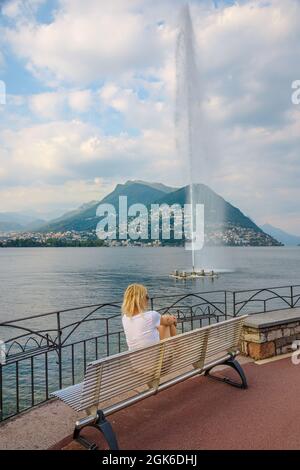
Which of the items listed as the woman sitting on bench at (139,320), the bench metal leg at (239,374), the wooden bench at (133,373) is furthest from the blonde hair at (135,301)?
the bench metal leg at (239,374)

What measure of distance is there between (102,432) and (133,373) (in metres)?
0.64

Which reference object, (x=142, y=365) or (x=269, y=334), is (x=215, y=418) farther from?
(x=269, y=334)

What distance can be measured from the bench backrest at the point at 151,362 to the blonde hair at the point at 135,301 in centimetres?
59

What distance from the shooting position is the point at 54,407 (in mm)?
4930

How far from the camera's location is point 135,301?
483 cm

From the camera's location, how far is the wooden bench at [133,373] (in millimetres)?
3758

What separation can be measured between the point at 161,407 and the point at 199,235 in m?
96.0

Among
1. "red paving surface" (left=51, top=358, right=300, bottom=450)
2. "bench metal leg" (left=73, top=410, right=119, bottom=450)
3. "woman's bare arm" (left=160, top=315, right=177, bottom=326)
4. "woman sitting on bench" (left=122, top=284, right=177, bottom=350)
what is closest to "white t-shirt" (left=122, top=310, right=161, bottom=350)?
"woman sitting on bench" (left=122, top=284, right=177, bottom=350)

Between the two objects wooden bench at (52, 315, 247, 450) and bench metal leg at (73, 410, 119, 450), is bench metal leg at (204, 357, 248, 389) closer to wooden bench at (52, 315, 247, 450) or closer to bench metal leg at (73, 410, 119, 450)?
wooden bench at (52, 315, 247, 450)

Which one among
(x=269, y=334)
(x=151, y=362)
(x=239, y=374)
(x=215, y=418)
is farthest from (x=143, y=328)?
(x=269, y=334)

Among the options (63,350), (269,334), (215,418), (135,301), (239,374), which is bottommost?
(63,350)

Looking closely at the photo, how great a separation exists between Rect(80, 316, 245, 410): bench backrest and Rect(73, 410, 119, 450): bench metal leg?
0.55 feet
